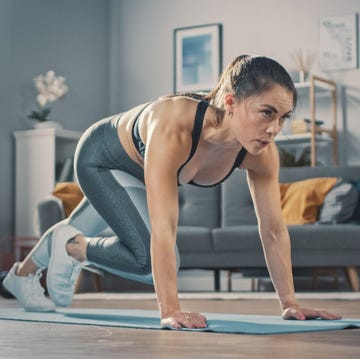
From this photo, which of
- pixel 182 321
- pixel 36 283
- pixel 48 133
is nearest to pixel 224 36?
pixel 48 133

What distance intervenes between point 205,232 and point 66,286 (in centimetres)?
214

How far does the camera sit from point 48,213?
4992 millimetres

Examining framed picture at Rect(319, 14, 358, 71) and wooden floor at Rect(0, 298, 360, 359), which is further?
framed picture at Rect(319, 14, 358, 71)

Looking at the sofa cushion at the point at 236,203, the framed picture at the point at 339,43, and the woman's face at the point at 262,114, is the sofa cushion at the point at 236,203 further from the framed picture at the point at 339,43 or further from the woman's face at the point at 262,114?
the woman's face at the point at 262,114

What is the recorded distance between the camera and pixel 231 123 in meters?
1.98

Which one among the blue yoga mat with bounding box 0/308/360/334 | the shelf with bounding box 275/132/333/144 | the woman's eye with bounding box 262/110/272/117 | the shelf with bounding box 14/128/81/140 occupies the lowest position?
the blue yoga mat with bounding box 0/308/360/334

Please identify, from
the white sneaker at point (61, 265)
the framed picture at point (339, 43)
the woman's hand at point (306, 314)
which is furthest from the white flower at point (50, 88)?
the woman's hand at point (306, 314)

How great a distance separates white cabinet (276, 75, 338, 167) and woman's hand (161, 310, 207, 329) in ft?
13.6

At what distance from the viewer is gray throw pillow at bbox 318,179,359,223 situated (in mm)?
4789

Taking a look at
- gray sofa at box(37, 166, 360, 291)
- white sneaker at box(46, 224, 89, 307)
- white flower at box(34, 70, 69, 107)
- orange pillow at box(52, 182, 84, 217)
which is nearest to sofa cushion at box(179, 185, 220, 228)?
gray sofa at box(37, 166, 360, 291)

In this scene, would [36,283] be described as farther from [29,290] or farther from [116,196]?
[116,196]

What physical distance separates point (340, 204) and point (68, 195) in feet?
5.49

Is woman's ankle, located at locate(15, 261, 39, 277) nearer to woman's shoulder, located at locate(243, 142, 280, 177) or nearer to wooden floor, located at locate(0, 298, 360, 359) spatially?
wooden floor, located at locate(0, 298, 360, 359)

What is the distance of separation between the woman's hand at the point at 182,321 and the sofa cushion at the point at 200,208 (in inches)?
127
